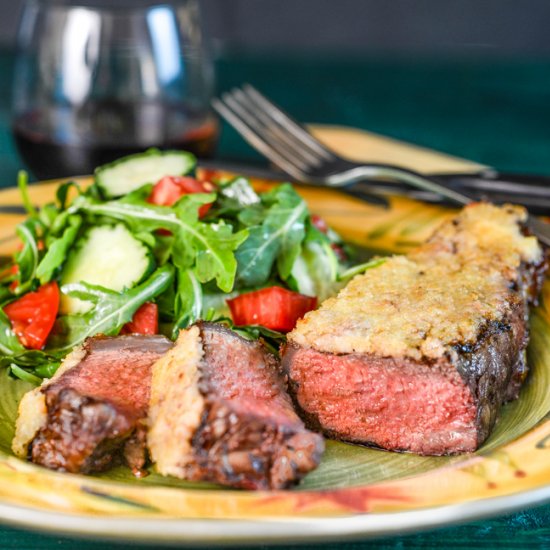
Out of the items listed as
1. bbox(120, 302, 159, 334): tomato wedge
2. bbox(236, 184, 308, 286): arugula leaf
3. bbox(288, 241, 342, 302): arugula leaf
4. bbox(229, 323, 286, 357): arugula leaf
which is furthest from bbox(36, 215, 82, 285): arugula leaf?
bbox(288, 241, 342, 302): arugula leaf

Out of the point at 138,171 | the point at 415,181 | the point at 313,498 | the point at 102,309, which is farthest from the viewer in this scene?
the point at 415,181

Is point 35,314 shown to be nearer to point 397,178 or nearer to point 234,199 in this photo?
point 234,199

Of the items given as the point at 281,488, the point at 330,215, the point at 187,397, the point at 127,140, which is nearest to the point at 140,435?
the point at 187,397

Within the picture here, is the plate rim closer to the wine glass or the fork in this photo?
the fork

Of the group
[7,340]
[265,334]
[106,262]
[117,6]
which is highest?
[117,6]

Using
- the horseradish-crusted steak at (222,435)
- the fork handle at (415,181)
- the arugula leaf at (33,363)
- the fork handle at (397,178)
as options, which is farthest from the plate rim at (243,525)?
the fork handle at (397,178)

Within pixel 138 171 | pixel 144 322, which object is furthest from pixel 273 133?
pixel 144 322
